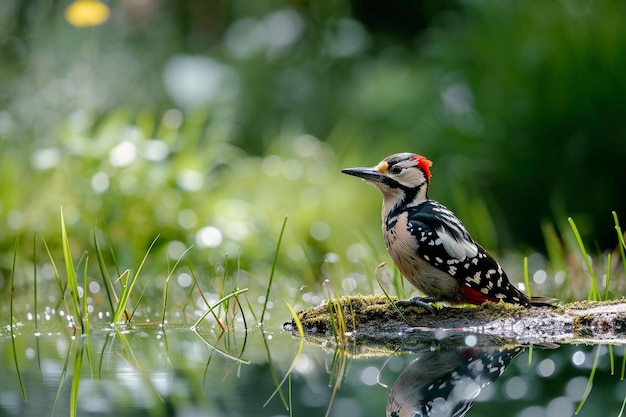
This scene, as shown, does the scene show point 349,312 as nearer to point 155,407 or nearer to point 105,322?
point 105,322

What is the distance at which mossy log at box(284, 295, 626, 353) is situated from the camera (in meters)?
2.53

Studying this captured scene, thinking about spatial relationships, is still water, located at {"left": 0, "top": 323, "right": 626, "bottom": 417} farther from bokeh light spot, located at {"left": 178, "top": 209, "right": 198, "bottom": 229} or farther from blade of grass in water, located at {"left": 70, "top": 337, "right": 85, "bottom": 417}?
bokeh light spot, located at {"left": 178, "top": 209, "right": 198, "bottom": 229}

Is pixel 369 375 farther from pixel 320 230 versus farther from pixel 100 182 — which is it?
pixel 320 230

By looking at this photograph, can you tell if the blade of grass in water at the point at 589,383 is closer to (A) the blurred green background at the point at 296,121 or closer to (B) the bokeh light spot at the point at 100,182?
(A) the blurred green background at the point at 296,121

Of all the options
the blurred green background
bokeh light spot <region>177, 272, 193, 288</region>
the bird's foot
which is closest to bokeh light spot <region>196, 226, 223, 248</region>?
the blurred green background

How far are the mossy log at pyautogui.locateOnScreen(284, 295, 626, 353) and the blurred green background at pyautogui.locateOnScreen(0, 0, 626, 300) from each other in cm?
81

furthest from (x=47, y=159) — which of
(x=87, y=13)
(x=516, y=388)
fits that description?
(x=516, y=388)

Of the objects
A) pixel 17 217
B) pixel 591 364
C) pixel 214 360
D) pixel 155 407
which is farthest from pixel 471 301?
pixel 17 217

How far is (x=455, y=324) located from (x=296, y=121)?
5.87m

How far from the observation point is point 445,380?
76.9 inches

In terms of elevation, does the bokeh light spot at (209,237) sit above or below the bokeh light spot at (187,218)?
below

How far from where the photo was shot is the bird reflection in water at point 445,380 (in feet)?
5.72

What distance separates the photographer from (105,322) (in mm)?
3021

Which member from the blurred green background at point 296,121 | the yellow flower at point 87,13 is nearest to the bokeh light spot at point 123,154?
the blurred green background at point 296,121
